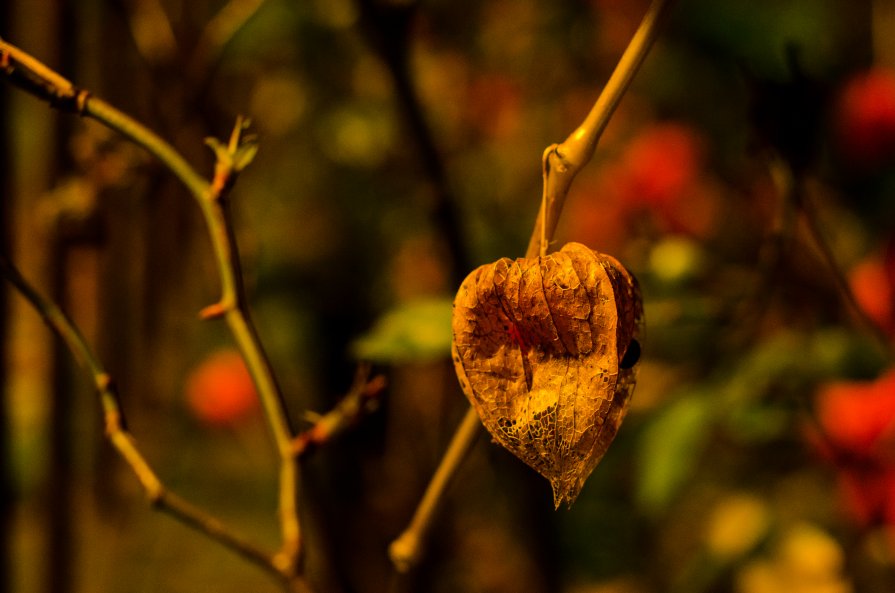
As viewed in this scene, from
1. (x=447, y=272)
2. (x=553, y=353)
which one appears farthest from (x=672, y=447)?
(x=553, y=353)

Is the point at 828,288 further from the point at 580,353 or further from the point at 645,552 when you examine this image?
the point at 580,353

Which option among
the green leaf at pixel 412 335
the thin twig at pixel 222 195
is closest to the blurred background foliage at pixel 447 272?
the green leaf at pixel 412 335

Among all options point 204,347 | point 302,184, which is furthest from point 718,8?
point 204,347

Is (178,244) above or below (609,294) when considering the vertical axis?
below

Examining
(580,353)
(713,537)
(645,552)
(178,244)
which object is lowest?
(645,552)

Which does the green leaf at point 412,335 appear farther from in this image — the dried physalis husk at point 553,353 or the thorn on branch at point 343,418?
the dried physalis husk at point 553,353

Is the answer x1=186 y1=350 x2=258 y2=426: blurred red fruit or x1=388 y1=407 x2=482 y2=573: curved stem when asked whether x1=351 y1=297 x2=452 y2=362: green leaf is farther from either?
x1=186 y1=350 x2=258 y2=426: blurred red fruit

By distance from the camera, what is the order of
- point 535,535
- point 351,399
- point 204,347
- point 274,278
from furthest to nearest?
point 204,347 < point 274,278 < point 535,535 < point 351,399
